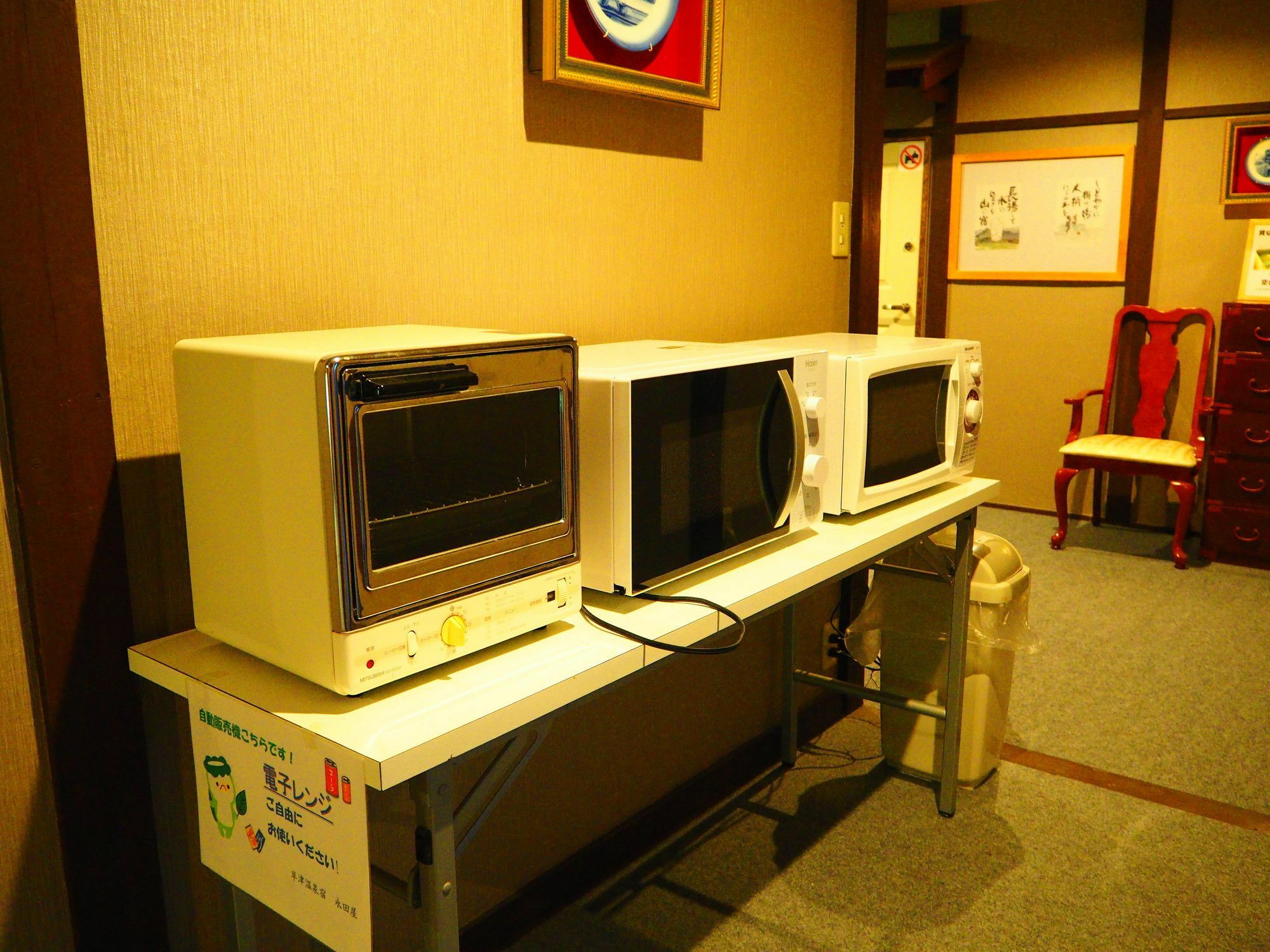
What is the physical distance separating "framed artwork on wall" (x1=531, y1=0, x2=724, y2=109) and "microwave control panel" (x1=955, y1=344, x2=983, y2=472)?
732 millimetres

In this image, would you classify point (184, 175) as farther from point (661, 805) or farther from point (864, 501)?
point (661, 805)

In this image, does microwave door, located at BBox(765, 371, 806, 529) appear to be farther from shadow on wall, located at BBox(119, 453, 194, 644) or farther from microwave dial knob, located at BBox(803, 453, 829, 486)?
shadow on wall, located at BBox(119, 453, 194, 644)

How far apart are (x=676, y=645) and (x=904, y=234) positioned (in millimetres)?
4479

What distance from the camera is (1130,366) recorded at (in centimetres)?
473

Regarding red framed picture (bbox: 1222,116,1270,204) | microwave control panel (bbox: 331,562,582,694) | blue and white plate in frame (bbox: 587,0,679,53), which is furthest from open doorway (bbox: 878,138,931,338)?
microwave control panel (bbox: 331,562,582,694)

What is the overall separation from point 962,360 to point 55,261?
63.7 inches

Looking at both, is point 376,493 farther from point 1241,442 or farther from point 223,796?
point 1241,442

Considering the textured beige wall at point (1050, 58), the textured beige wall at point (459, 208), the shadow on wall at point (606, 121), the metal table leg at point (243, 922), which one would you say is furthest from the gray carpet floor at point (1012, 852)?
the textured beige wall at point (1050, 58)

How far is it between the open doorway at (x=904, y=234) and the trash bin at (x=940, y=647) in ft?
9.67

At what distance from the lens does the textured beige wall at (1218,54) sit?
429 centimetres

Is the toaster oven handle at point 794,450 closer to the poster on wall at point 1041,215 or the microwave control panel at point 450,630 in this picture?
the microwave control panel at point 450,630

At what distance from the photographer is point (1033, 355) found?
501cm

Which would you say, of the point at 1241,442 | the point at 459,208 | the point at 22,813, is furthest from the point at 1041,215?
the point at 22,813

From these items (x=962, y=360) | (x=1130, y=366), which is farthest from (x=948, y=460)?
(x=1130, y=366)
